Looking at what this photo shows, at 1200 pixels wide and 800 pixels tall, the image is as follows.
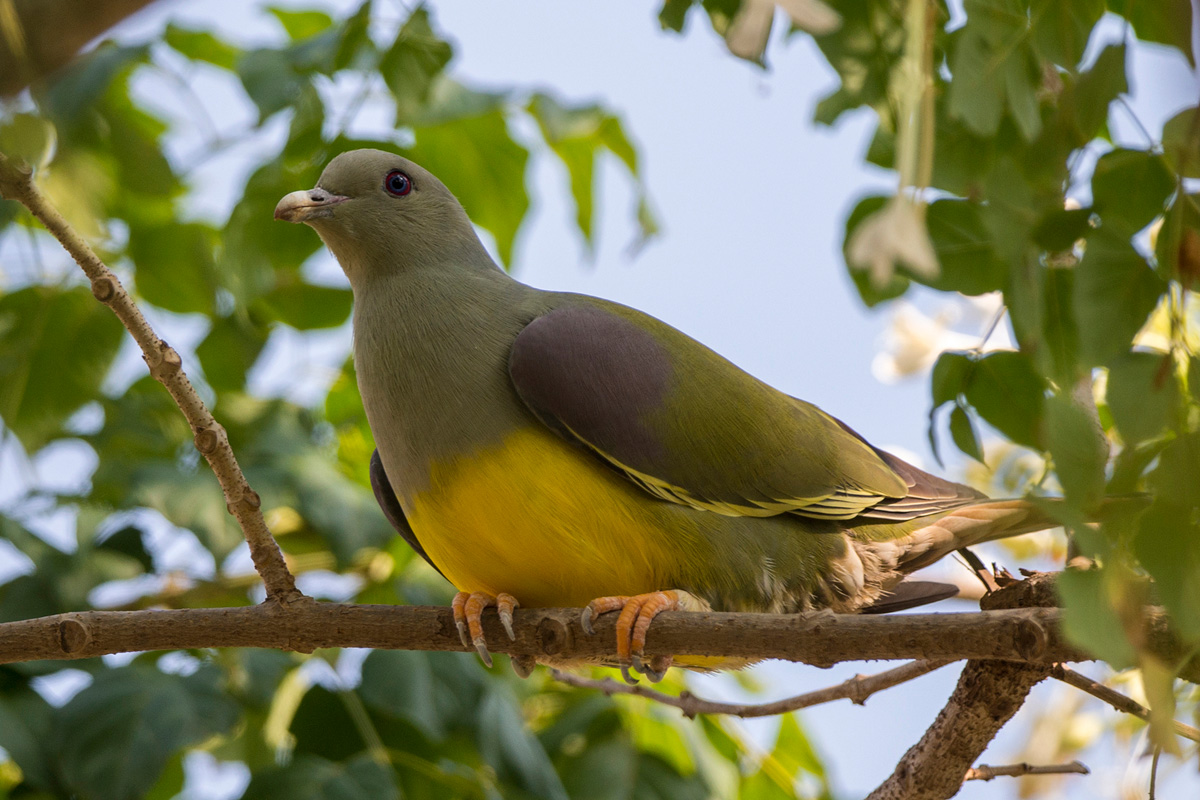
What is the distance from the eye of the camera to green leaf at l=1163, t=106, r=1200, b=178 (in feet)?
3.62

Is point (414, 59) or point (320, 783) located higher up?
point (414, 59)

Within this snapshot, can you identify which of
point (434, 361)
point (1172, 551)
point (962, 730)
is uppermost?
point (1172, 551)

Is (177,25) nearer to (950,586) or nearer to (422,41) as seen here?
(422,41)

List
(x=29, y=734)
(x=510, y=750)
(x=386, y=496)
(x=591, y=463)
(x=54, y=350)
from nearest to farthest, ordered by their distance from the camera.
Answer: (x=591, y=463)
(x=386, y=496)
(x=29, y=734)
(x=510, y=750)
(x=54, y=350)

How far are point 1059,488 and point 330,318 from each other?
3.28 metres

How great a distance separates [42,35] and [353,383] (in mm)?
3157

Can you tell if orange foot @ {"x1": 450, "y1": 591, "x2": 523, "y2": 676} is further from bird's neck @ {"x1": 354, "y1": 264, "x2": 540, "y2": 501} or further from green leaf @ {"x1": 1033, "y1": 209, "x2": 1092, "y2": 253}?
green leaf @ {"x1": 1033, "y1": 209, "x2": 1092, "y2": 253}

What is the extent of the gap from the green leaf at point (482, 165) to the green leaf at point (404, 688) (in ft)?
4.69

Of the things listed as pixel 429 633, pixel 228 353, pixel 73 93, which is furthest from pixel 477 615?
pixel 228 353

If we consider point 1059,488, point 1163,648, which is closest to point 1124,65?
point 1059,488

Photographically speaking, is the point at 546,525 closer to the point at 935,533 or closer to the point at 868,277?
the point at 868,277

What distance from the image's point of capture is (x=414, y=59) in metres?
2.34

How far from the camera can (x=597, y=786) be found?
340 centimetres

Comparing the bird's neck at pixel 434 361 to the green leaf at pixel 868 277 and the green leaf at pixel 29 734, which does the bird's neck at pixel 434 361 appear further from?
the green leaf at pixel 29 734
